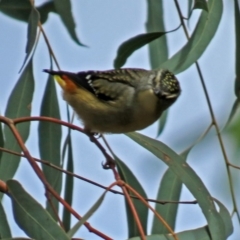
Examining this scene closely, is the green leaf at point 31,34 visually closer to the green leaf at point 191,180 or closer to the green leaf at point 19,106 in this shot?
the green leaf at point 19,106

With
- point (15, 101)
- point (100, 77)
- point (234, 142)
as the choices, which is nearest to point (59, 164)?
point (15, 101)

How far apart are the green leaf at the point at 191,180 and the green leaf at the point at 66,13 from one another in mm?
370

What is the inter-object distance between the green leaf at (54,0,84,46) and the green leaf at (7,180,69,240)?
24.7 inches

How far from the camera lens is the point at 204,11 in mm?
1877

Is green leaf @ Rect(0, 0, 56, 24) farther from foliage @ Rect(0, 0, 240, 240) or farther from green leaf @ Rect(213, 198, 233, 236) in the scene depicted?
green leaf @ Rect(213, 198, 233, 236)

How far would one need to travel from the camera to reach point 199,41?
1.83 meters

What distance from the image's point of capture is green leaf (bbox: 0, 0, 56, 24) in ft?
6.26

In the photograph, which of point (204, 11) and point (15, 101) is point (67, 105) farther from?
point (204, 11)

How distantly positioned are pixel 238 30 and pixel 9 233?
830mm

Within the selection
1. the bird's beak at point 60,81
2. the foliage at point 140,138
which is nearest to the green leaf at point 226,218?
the foliage at point 140,138

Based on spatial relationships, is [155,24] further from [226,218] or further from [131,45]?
[226,218]

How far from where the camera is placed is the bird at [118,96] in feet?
6.17

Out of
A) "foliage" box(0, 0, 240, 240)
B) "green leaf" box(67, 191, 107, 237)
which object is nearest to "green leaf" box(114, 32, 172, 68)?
"foliage" box(0, 0, 240, 240)

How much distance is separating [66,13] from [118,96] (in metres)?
0.27
